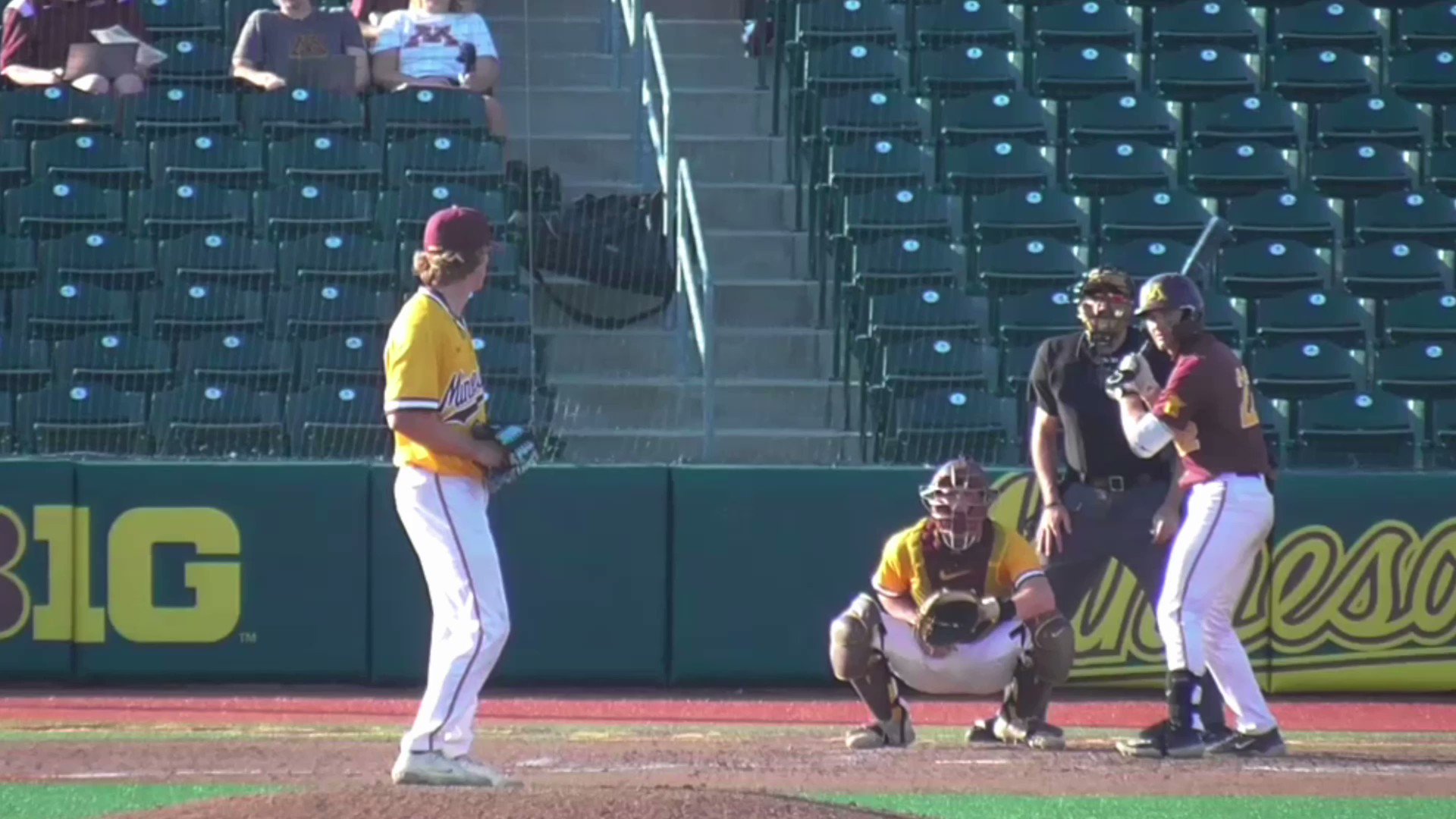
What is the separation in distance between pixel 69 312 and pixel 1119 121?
6034 millimetres

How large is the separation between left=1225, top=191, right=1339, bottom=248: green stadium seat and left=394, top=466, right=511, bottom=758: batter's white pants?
693cm

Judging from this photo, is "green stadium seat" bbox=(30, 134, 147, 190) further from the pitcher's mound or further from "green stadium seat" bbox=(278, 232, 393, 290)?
the pitcher's mound

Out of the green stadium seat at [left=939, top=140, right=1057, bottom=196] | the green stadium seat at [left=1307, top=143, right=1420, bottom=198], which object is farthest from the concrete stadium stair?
the green stadium seat at [left=1307, top=143, right=1420, bottom=198]

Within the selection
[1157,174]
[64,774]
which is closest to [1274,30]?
[1157,174]

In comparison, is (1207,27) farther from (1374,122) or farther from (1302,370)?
(1302,370)

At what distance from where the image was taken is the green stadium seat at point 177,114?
1239 cm

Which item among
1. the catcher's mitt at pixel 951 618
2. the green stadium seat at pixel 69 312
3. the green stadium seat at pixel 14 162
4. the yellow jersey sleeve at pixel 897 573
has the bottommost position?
the catcher's mitt at pixel 951 618

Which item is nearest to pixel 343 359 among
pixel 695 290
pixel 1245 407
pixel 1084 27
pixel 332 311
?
pixel 332 311

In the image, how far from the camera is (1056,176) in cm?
1309

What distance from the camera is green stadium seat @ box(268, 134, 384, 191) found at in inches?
477

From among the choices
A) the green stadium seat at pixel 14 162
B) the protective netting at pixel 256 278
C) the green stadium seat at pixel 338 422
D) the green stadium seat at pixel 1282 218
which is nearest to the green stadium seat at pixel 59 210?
the protective netting at pixel 256 278

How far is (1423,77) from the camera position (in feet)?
45.9

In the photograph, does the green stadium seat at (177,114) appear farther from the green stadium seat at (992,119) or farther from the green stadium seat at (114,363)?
the green stadium seat at (992,119)

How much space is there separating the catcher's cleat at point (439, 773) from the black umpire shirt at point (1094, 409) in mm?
2896
